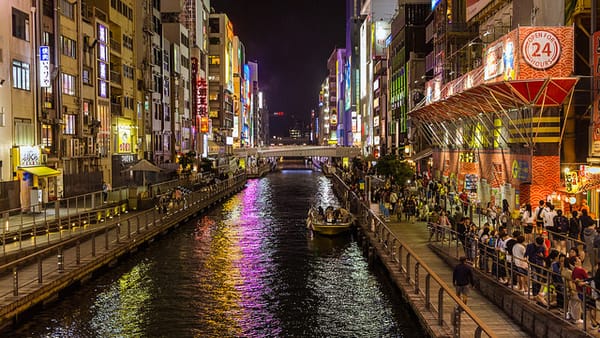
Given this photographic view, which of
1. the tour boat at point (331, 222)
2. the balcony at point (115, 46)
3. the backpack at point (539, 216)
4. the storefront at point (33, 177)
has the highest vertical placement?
the balcony at point (115, 46)

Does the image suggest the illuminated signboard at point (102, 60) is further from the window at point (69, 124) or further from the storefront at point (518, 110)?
the storefront at point (518, 110)

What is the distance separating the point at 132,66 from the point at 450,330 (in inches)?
2269

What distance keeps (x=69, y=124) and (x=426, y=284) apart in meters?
39.0

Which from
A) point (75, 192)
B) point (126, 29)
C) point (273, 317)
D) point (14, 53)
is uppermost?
point (126, 29)

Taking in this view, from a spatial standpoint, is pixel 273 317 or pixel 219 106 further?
pixel 219 106

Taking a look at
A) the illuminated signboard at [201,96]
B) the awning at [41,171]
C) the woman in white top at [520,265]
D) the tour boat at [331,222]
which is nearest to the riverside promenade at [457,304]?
the woman in white top at [520,265]

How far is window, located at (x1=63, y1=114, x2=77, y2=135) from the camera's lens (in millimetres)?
49594

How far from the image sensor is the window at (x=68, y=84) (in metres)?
49.3

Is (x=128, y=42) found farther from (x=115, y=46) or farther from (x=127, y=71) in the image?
(x=115, y=46)

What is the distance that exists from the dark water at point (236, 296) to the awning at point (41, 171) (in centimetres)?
886

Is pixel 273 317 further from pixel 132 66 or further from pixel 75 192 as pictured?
pixel 132 66

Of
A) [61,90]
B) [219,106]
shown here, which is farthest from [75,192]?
[219,106]

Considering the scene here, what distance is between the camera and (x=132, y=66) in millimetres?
68188

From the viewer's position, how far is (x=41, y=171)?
41625 mm
